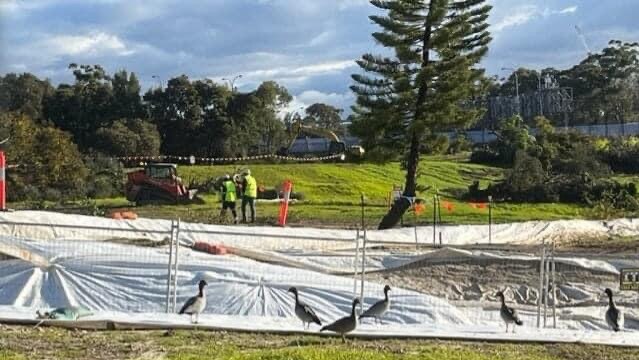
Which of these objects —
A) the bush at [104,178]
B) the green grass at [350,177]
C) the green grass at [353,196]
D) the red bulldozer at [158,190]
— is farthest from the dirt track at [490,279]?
the bush at [104,178]

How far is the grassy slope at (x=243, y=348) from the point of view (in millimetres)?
7641

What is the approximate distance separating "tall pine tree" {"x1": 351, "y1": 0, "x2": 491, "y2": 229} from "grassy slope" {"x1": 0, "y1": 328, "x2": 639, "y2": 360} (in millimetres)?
17843

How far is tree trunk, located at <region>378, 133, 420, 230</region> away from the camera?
25.0m

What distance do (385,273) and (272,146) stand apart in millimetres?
50155

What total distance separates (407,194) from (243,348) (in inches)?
743

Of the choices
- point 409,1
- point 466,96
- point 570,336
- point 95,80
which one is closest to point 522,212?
point 466,96

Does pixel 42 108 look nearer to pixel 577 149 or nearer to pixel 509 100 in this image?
pixel 577 149

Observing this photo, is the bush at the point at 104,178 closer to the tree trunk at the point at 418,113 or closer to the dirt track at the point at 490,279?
the tree trunk at the point at 418,113

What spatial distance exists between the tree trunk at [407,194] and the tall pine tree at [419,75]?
3 cm

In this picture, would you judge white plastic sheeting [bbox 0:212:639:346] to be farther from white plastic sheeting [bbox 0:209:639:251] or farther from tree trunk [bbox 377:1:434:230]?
tree trunk [bbox 377:1:434:230]

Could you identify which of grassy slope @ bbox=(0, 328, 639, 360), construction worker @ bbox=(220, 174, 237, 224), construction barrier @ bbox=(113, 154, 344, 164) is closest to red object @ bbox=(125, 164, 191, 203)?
construction worker @ bbox=(220, 174, 237, 224)

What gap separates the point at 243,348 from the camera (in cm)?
822

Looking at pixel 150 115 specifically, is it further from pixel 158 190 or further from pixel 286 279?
pixel 286 279

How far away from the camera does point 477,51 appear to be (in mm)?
28062
